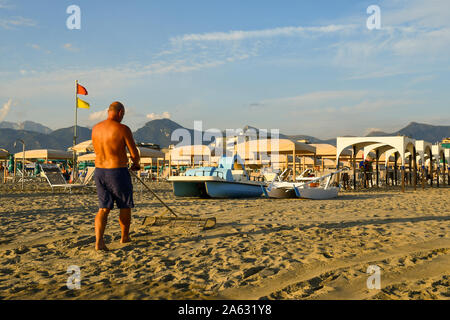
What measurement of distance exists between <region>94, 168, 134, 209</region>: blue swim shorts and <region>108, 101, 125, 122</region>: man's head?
61 cm

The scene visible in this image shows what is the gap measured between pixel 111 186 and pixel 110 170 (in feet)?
0.58

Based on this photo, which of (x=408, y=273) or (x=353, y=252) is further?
(x=353, y=252)

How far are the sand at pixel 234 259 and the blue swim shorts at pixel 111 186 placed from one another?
0.55m

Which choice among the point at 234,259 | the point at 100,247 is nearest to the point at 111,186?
the point at 100,247

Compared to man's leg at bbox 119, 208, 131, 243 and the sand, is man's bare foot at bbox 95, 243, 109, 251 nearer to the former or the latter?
the sand

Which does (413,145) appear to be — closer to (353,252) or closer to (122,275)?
(353,252)

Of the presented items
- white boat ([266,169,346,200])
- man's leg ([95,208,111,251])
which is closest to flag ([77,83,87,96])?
white boat ([266,169,346,200])

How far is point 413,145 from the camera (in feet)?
58.5

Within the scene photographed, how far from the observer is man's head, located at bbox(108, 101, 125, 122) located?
420cm

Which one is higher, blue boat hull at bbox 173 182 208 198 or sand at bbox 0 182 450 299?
blue boat hull at bbox 173 182 208 198

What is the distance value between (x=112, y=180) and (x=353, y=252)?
106 inches

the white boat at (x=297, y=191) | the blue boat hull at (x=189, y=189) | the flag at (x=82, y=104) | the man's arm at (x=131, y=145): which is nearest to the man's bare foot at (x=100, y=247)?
the man's arm at (x=131, y=145)

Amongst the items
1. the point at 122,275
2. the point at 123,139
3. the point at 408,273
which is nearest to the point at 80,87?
the point at 123,139

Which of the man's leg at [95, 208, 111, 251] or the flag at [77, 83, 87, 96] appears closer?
the man's leg at [95, 208, 111, 251]
